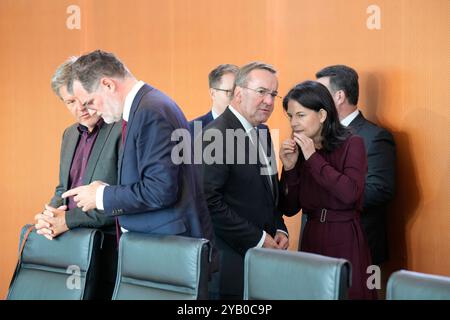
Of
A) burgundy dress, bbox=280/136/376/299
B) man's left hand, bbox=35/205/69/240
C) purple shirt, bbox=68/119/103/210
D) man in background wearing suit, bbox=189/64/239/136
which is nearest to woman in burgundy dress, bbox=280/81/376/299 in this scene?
burgundy dress, bbox=280/136/376/299

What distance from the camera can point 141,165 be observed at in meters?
2.53

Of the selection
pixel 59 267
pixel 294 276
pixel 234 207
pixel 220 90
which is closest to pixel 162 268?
pixel 294 276

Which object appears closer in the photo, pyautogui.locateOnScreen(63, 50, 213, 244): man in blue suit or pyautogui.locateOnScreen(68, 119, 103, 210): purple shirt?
pyautogui.locateOnScreen(63, 50, 213, 244): man in blue suit

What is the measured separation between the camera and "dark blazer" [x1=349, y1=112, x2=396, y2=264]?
11.6ft

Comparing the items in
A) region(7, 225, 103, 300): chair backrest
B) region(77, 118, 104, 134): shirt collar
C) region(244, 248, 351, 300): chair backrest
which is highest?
region(77, 118, 104, 134): shirt collar

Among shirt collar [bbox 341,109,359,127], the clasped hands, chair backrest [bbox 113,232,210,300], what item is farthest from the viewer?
A: shirt collar [bbox 341,109,359,127]

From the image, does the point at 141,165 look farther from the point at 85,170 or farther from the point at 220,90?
the point at 220,90

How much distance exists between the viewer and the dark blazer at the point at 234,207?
9.37 feet

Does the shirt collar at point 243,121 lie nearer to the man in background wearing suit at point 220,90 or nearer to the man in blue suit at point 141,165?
the man in blue suit at point 141,165

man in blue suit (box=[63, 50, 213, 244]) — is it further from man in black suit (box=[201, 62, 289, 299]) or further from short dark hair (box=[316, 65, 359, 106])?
short dark hair (box=[316, 65, 359, 106])

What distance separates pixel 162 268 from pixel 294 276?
51cm

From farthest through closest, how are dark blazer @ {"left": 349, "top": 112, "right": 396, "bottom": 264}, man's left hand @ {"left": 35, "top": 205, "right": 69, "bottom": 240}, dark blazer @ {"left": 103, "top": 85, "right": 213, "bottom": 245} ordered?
dark blazer @ {"left": 349, "top": 112, "right": 396, "bottom": 264} < man's left hand @ {"left": 35, "top": 205, "right": 69, "bottom": 240} < dark blazer @ {"left": 103, "top": 85, "right": 213, "bottom": 245}
